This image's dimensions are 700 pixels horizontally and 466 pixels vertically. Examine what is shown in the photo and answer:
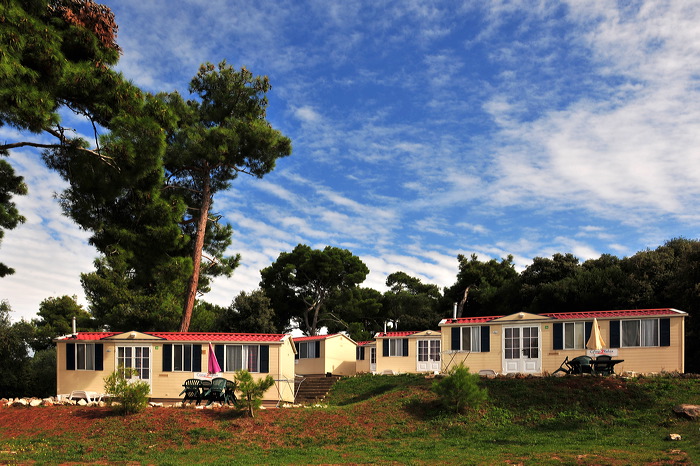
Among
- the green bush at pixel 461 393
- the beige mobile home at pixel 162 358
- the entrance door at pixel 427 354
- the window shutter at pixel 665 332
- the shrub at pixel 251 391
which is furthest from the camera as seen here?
the entrance door at pixel 427 354

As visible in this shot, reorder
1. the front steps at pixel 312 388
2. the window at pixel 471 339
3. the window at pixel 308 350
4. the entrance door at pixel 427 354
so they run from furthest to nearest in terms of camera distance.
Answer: the window at pixel 308 350, the entrance door at pixel 427 354, the front steps at pixel 312 388, the window at pixel 471 339

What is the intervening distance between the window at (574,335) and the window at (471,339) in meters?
3.07

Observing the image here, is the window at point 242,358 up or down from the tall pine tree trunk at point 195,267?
down

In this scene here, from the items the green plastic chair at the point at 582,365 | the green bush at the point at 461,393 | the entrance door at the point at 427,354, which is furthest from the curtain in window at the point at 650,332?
the entrance door at the point at 427,354

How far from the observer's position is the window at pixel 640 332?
2219 cm

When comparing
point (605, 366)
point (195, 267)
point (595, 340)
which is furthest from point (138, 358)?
point (605, 366)

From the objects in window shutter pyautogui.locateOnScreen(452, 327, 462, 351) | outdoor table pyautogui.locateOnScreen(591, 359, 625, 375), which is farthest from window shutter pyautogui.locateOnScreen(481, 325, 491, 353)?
outdoor table pyautogui.locateOnScreen(591, 359, 625, 375)

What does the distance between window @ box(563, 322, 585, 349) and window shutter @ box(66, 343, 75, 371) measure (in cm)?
1750

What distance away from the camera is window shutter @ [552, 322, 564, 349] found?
2295 cm

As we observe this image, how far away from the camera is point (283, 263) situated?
152 ft

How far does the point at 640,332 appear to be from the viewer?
73.4 ft

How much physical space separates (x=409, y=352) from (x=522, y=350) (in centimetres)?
784

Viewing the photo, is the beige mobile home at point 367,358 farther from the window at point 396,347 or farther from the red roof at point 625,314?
the red roof at point 625,314

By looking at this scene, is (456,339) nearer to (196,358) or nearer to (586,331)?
(586,331)
